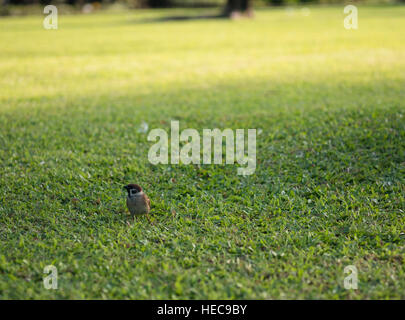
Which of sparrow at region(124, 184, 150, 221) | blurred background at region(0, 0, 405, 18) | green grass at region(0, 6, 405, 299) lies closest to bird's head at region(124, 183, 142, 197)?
sparrow at region(124, 184, 150, 221)

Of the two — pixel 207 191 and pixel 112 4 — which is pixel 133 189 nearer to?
pixel 207 191

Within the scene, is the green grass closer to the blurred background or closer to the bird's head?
the bird's head

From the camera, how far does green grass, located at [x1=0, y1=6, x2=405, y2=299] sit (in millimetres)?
3270

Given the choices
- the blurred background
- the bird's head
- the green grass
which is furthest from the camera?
the blurred background

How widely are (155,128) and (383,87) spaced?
4659 mm

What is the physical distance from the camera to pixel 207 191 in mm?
4691

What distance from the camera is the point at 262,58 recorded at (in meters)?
12.9

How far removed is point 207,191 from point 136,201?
3.21ft

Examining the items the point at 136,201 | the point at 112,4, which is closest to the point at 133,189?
the point at 136,201

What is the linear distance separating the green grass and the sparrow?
0.41 ft

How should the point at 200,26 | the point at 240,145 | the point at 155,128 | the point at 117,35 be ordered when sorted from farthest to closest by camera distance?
the point at 200,26 < the point at 117,35 < the point at 155,128 < the point at 240,145
